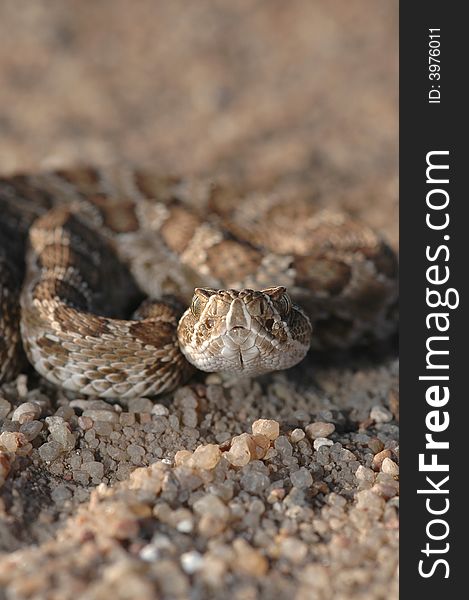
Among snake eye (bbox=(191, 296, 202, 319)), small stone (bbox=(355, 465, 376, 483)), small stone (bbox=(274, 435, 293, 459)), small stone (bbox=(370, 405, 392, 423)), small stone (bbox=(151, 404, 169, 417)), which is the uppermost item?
snake eye (bbox=(191, 296, 202, 319))

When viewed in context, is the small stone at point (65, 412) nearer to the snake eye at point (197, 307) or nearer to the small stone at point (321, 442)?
the snake eye at point (197, 307)

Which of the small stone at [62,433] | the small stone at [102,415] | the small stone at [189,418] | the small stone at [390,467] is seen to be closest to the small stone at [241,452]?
the small stone at [189,418]

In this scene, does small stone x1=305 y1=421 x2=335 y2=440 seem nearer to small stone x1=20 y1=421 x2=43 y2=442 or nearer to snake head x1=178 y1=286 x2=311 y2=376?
snake head x1=178 y1=286 x2=311 y2=376

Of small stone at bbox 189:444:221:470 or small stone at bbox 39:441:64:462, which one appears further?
small stone at bbox 39:441:64:462

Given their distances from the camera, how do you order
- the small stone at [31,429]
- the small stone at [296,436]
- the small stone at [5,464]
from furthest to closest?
1. the small stone at [296,436]
2. the small stone at [31,429]
3. the small stone at [5,464]

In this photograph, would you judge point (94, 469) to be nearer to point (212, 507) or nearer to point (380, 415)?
point (212, 507)

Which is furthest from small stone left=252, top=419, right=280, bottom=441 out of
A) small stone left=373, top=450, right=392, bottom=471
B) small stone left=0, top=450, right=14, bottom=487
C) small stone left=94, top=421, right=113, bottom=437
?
small stone left=0, top=450, right=14, bottom=487

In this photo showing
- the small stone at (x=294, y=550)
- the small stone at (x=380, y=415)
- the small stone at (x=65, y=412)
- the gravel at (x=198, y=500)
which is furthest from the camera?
the small stone at (x=380, y=415)
